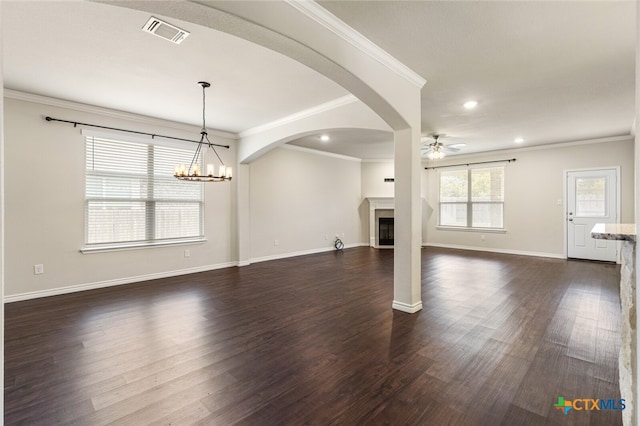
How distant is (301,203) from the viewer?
7.67 meters

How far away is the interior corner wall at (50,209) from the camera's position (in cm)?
398

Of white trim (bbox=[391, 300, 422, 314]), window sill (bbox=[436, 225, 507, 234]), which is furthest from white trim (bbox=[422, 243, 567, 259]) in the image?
white trim (bbox=[391, 300, 422, 314])

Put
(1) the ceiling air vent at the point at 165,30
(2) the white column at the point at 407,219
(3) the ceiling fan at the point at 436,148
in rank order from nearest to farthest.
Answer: (1) the ceiling air vent at the point at 165,30 < (2) the white column at the point at 407,219 < (3) the ceiling fan at the point at 436,148

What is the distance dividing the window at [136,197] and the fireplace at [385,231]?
531cm

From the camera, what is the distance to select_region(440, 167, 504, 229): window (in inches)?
312

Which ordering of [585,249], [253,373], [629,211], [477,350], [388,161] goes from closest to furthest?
[253,373] → [477,350] → [629,211] → [585,249] → [388,161]

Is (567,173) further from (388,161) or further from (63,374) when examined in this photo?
(63,374)

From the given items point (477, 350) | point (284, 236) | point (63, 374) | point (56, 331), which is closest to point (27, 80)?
point (56, 331)

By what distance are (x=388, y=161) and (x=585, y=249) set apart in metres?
5.21

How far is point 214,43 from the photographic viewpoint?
2783 mm

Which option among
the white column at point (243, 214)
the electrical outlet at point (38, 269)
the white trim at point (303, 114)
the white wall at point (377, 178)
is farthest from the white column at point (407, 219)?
the white wall at point (377, 178)

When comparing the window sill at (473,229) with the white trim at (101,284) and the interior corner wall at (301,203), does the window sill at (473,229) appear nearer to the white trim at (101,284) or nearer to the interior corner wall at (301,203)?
the interior corner wall at (301,203)

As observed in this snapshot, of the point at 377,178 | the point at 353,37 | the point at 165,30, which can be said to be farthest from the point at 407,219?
the point at 377,178

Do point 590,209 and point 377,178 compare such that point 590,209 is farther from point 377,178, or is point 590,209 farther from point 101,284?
point 101,284
